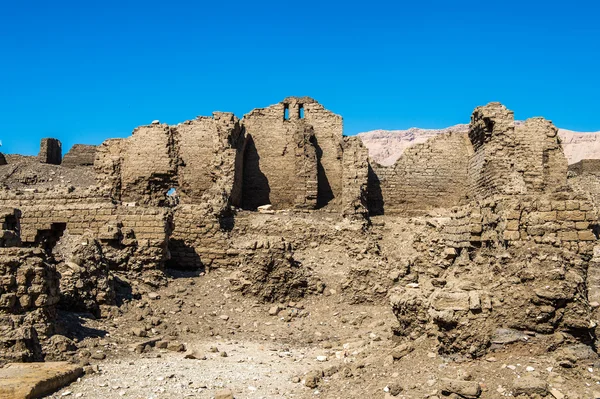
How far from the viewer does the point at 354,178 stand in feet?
61.8

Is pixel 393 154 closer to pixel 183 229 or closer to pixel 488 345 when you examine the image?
pixel 183 229

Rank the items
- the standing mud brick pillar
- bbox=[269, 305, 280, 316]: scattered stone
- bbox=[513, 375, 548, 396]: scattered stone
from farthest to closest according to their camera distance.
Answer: the standing mud brick pillar
bbox=[269, 305, 280, 316]: scattered stone
bbox=[513, 375, 548, 396]: scattered stone

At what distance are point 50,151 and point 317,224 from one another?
22856 mm

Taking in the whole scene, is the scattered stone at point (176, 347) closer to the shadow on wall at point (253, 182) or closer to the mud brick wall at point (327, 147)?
the shadow on wall at point (253, 182)

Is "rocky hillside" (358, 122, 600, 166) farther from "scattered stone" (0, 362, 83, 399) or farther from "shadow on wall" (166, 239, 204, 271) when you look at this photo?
"scattered stone" (0, 362, 83, 399)

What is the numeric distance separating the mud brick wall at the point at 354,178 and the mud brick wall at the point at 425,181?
6.76 feet

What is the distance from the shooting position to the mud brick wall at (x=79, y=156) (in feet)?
107

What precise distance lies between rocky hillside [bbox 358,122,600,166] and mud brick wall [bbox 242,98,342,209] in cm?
3515

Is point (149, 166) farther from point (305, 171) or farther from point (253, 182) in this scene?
point (305, 171)

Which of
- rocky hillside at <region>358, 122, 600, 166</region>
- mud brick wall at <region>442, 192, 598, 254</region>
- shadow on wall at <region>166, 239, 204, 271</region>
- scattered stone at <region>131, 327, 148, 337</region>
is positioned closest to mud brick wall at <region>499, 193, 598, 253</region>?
mud brick wall at <region>442, 192, 598, 254</region>

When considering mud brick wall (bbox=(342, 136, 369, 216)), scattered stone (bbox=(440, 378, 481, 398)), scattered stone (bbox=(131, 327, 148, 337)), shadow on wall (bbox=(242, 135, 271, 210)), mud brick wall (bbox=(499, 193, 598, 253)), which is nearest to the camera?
scattered stone (bbox=(440, 378, 481, 398))

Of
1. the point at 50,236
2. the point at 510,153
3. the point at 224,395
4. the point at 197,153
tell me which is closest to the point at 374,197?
the point at 510,153

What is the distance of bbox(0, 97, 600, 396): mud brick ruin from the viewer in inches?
272

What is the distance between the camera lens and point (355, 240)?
15.8 metres
